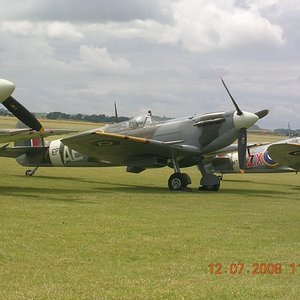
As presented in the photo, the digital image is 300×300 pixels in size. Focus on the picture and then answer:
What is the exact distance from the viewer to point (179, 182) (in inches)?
580

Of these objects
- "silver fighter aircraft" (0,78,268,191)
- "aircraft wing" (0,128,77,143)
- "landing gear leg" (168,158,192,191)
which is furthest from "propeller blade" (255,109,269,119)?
"aircraft wing" (0,128,77,143)

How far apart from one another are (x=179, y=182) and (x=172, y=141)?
1293mm

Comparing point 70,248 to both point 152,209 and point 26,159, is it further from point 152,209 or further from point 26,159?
point 26,159

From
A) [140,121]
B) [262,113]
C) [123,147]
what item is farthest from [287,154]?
[123,147]

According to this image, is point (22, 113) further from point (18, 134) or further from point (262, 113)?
point (262, 113)

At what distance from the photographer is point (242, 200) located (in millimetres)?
12633

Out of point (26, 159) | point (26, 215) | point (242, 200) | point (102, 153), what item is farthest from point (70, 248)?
point (26, 159)

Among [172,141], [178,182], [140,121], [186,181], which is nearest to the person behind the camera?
[186,181]

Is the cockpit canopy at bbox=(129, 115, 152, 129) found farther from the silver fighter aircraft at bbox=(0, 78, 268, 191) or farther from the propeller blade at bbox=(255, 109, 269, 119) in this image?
the propeller blade at bbox=(255, 109, 269, 119)

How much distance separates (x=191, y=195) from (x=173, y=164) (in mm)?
2145

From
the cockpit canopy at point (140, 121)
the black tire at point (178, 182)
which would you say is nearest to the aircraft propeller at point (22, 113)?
the cockpit canopy at point (140, 121)

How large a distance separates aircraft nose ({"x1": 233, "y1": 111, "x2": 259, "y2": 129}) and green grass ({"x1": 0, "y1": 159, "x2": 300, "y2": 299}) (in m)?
4.56

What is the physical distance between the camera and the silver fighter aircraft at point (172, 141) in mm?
14469

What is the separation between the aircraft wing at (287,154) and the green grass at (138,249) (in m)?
5.78
